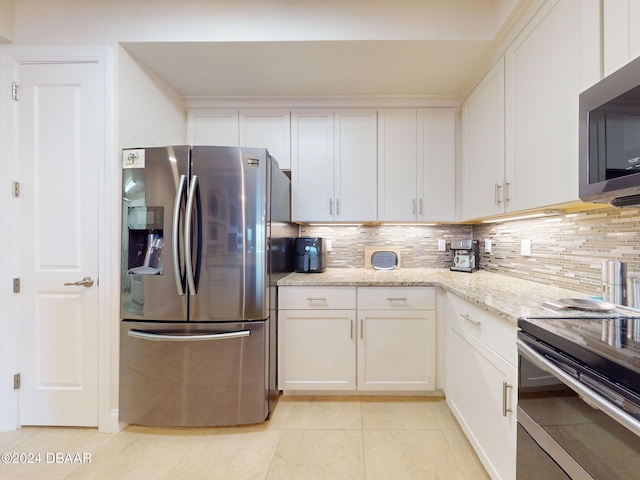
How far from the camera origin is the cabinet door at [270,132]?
229 cm

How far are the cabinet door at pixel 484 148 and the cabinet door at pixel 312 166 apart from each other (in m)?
1.07

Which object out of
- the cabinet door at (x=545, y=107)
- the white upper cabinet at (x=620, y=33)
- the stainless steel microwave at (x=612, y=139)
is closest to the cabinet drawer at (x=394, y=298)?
the cabinet door at (x=545, y=107)

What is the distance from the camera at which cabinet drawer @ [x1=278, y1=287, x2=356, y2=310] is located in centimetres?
191

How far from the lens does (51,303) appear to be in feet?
5.42

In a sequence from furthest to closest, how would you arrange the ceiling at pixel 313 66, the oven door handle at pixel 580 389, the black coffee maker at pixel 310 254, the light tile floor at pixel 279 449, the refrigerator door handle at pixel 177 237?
1. the black coffee maker at pixel 310 254
2. the ceiling at pixel 313 66
3. the refrigerator door handle at pixel 177 237
4. the light tile floor at pixel 279 449
5. the oven door handle at pixel 580 389

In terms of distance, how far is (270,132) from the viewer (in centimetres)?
230

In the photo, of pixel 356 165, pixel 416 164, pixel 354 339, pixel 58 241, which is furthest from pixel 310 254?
pixel 58 241

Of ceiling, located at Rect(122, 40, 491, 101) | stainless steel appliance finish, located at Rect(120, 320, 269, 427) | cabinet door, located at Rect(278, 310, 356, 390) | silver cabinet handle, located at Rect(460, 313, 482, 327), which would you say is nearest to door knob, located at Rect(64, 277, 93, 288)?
stainless steel appliance finish, located at Rect(120, 320, 269, 427)

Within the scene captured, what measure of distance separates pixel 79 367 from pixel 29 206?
1.04 meters

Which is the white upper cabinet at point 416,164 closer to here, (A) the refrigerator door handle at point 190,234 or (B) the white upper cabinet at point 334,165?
(B) the white upper cabinet at point 334,165

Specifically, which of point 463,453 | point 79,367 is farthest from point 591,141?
point 79,367

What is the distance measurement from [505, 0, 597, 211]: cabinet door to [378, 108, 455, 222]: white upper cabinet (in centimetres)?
71

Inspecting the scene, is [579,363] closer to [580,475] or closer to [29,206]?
[580,475]

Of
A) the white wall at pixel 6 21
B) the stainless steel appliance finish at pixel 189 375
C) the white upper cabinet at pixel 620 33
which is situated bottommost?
the stainless steel appliance finish at pixel 189 375
